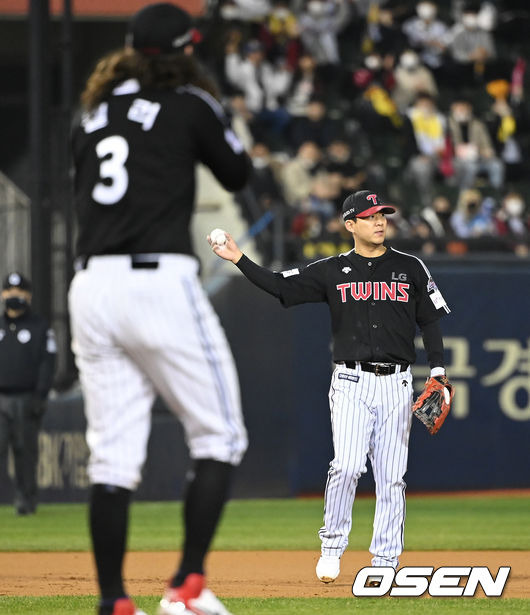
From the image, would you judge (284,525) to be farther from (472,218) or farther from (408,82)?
→ (408,82)

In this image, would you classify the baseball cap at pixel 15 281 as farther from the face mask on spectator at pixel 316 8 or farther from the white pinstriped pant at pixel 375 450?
the face mask on spectator at pixel 316 8

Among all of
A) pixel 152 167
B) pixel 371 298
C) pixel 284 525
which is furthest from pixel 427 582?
pixel 284 525

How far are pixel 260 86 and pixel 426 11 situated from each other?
2794mm

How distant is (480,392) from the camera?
14727 mm

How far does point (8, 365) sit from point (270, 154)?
229 inches

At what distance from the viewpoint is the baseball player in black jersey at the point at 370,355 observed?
733 centimetres

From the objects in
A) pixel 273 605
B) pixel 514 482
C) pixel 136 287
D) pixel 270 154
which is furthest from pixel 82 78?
pixel 136 287

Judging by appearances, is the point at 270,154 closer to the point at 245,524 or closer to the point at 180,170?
the point at 245,524

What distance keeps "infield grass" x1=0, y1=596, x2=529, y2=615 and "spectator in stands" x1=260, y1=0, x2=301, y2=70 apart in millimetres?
12992

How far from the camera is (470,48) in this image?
19422mm

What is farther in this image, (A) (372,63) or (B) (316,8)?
(B) (316,8)

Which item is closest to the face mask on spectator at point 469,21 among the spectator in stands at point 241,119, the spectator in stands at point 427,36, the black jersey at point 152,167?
the spectator in stands at point 427,36

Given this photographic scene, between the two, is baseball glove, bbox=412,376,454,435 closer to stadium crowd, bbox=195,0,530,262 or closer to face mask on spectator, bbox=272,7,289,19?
stadium crowd, bbox=195,0,530,262

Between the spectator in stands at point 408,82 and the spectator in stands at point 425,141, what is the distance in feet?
1.90
